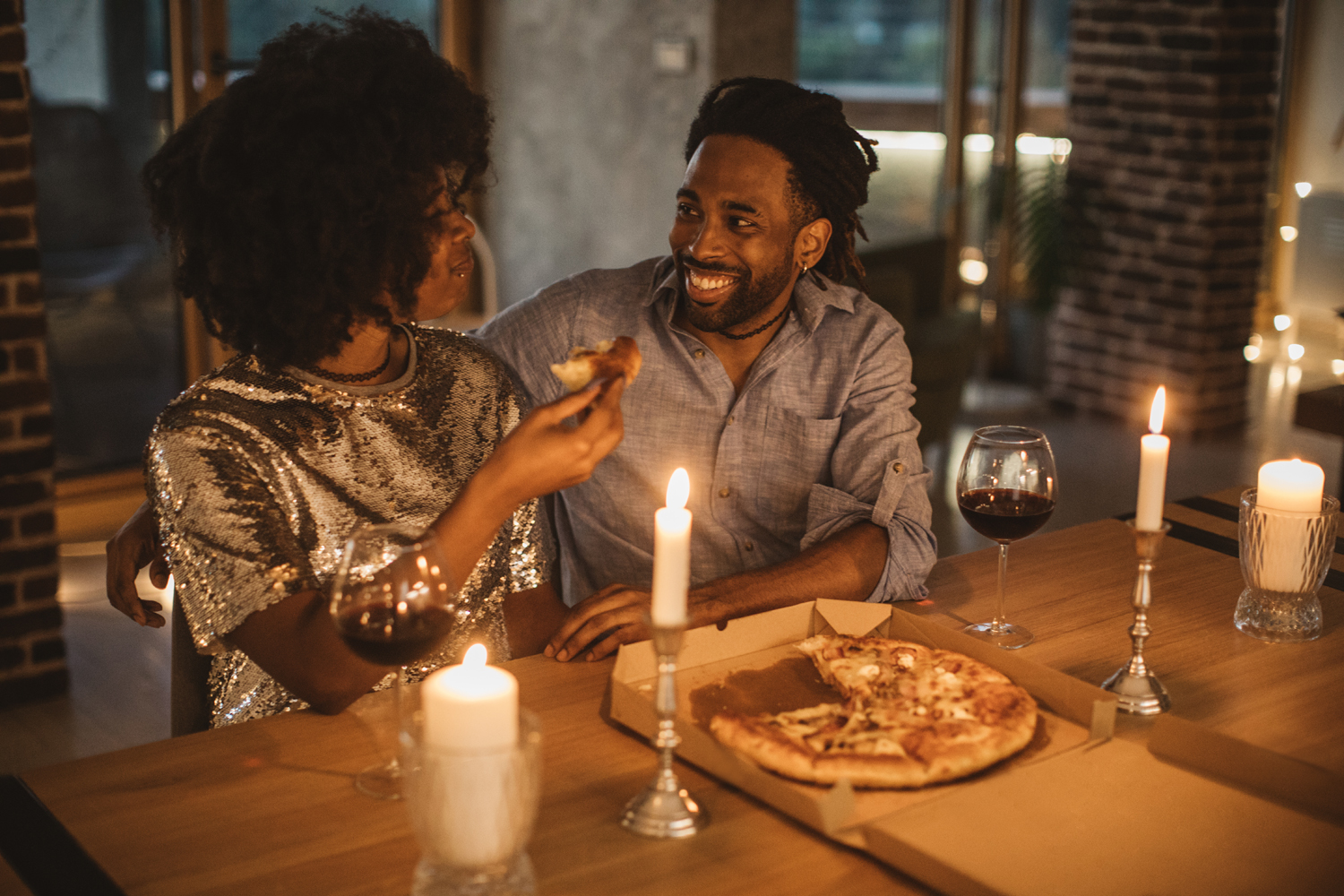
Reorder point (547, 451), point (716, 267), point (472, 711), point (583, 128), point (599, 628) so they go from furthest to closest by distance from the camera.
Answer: point (583, 128)
point (716, 267)
point (599, 628)
point (547, 451)
point (472, 711)

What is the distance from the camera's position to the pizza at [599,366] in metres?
1.46

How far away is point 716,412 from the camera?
2.02 m

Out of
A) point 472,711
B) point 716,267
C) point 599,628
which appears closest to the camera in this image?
point 472,711

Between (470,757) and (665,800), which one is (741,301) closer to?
(665,800)

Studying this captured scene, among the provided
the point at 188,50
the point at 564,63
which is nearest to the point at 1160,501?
the point at 188,50

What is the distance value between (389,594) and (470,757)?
0.27 metres

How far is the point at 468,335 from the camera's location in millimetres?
1962

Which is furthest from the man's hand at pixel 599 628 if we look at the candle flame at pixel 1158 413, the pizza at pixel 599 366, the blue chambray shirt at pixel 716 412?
the candle flame at pixel 1158 413

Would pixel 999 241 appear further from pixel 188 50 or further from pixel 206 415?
pixel 206 415

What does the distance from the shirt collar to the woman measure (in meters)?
0.41

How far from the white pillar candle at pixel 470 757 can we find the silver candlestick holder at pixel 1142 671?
709mm

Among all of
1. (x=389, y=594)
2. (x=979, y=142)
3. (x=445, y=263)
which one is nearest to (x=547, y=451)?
(x=389, y=594)

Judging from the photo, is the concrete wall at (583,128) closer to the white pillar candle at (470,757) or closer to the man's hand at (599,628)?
the man's hand at (599,628)

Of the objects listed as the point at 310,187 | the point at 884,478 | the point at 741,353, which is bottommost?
the point at 884,478
